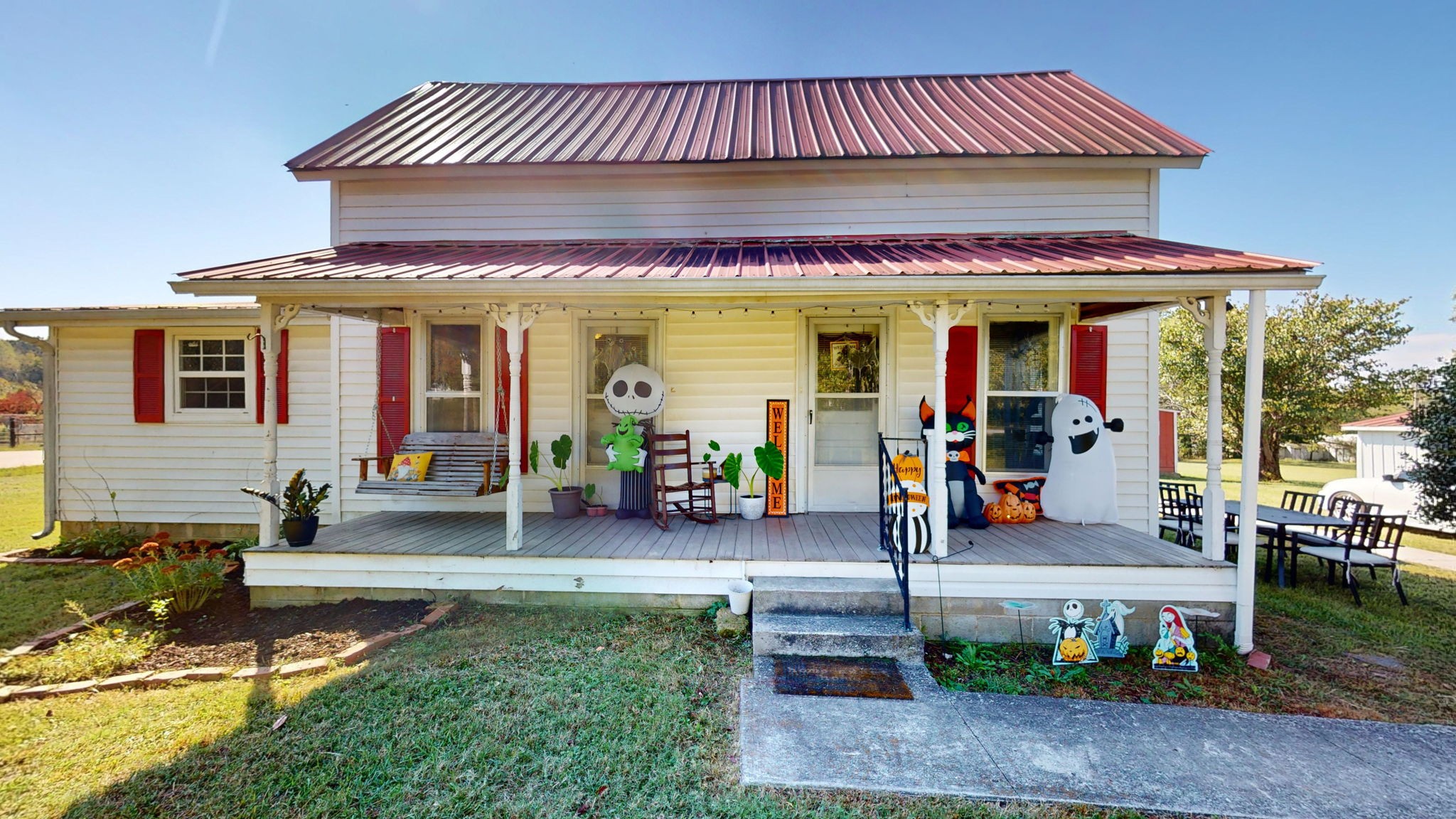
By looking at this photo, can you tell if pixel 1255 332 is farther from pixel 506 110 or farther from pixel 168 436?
pixel 168 436

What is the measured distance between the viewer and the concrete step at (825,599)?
3785mm

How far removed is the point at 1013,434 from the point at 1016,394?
1.41 ft

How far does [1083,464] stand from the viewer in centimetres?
512

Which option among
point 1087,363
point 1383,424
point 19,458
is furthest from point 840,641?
point 19,458

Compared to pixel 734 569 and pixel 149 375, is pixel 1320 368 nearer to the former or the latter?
pixel 734 569

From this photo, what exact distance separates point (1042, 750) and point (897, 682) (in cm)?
79

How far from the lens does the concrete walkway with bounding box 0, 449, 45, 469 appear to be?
1281 cm

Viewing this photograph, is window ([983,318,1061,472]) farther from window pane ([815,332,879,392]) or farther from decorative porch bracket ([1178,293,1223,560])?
decorative porch bracket ([1178,293,1223,560])

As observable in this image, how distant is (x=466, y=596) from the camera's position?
14.1ft

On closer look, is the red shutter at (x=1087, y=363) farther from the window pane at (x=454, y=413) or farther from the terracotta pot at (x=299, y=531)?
the terracotta pot at (x=299, y=531)

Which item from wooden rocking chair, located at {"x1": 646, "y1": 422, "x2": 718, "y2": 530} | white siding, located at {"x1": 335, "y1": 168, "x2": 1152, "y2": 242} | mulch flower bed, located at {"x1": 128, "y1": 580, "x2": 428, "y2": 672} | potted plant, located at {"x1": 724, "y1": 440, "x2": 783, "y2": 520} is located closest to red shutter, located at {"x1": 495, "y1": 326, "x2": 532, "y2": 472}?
white siding, located at {"x1": 335, "y1": 168, "x2": 1152, "y2": 242}

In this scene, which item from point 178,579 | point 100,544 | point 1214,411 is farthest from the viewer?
point 100,544

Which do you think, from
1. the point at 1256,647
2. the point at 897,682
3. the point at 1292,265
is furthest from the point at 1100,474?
the point at 897,682

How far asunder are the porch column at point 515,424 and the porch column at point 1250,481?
540cm
